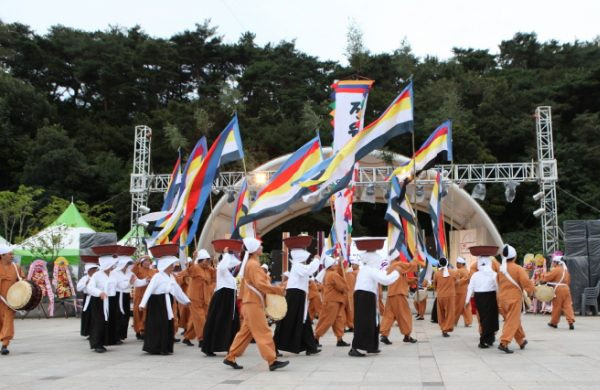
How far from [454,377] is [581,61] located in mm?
43169

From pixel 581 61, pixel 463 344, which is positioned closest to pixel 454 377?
pixel 463 344

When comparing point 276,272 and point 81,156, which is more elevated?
point 81,156

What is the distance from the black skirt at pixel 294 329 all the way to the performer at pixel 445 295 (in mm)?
3912

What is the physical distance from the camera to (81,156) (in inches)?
1511

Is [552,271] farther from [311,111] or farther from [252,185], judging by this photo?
[311,111]

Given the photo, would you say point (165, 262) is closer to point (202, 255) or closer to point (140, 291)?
point (202, 255)

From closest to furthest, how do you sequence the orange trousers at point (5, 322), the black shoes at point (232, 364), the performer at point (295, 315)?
the black shoes at point (232, 364)
the performer at point (295, 315)
the orange trousers at point (5, 322)

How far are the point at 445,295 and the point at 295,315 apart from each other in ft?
15.7

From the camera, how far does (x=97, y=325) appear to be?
10641 mm

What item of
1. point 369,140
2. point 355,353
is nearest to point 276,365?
point 355,353

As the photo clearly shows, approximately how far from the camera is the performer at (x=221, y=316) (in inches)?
374

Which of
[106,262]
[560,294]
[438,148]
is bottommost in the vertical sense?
[560,294]

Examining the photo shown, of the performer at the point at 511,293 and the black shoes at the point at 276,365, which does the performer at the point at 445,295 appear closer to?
the performer at the point at 511,293

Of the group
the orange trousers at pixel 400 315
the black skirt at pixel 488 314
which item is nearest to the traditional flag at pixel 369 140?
the orange trousers at pixel 400 315
